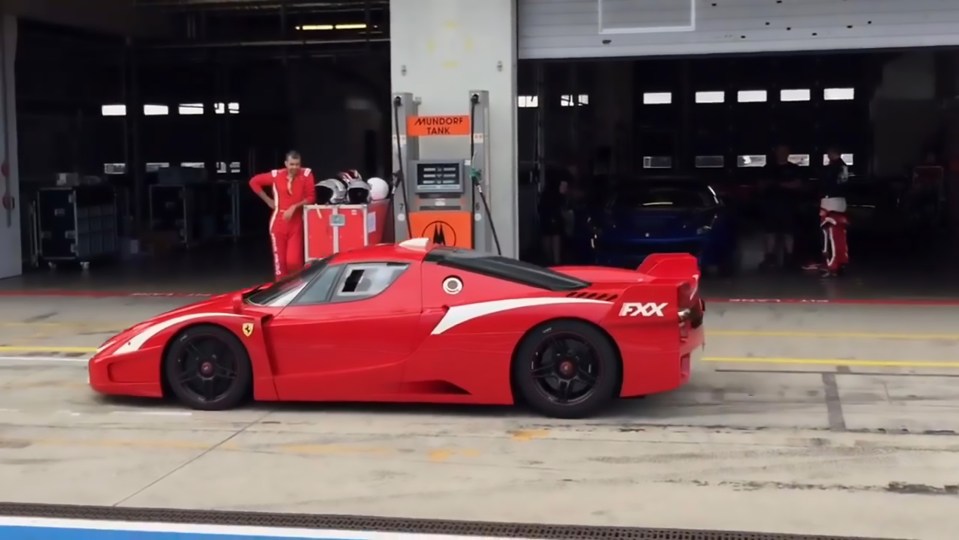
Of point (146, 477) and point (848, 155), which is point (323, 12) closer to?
point (848, 155)

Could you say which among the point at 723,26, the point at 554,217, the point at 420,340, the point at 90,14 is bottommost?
the point at 420,340

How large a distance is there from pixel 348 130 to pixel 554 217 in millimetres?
14042

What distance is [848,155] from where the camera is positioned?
91.4ft

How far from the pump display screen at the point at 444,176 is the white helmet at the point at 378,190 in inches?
25.5

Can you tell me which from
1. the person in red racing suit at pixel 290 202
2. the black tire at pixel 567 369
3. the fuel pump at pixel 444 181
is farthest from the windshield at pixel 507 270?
the fuel pump at pixel 444 181

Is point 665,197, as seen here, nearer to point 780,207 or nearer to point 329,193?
point 780,207

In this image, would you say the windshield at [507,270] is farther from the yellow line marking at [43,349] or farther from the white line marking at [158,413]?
the yellow line marking at [43,349]

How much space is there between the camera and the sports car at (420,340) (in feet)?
24.7

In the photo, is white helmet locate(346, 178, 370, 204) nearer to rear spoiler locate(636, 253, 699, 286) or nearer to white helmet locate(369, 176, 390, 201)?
white helmet locate(369, 176, 390, 201)

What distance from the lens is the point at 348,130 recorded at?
100 feet

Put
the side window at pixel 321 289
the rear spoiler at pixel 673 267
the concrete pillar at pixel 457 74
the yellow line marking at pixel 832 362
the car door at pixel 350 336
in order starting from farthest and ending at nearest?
the concrete pillar at pixel 457 74
the yellow line marking at pixel 832 362
the rear spoiler at pixel 673 267
the side window at pixel 321 289
the car door at pixel 350 336

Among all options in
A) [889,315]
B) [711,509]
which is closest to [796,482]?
[711,509]

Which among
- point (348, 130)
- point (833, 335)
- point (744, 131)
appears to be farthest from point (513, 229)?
point (348, 130)

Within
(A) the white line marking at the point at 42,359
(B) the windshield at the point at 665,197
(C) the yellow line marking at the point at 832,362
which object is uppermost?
(B) the windshield at the point at 665,197
